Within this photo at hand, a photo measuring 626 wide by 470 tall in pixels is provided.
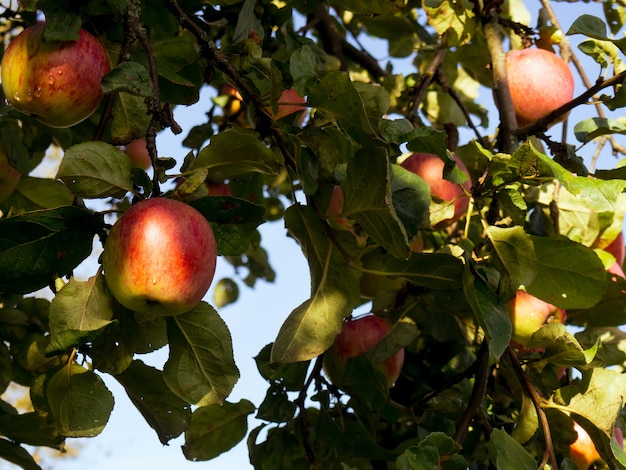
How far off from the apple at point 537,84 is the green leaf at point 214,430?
0.73 meters

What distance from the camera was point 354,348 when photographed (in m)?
1.46

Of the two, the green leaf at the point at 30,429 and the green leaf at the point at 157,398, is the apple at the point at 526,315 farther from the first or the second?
the green leaf at the point at 30,429

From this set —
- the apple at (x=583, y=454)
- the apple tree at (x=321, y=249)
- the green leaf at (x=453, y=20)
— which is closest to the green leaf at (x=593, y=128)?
the apple tree at (x=321, y=249)

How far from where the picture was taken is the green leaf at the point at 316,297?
1070 mm

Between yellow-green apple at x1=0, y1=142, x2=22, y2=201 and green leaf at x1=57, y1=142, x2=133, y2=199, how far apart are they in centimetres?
62

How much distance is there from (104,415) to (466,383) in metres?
0.65

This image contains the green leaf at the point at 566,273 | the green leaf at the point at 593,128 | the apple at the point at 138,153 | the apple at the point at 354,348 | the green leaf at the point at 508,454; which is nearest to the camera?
the green leaf at the point at 508,454

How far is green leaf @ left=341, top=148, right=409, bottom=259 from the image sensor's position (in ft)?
3.28

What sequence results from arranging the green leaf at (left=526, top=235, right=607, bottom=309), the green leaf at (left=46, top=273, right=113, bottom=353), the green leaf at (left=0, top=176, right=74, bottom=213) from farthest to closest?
1. the green leaf at (left=0, top=176, right=74, bottom=213)
2. the green leaf at (left=526, top=235, right=607, bottom=309)
3. the green leaf at (left=46, top=273, right=113, bottom=353)

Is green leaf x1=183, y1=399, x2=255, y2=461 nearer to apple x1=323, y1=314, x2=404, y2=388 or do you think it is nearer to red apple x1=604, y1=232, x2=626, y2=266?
apple x1=323, y1=314, x2=404, y2=388

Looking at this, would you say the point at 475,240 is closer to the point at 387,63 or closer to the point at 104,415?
the point at 387,63

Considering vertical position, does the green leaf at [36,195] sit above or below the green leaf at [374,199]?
below

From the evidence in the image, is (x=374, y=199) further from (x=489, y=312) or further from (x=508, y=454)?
(x=508, y=454)

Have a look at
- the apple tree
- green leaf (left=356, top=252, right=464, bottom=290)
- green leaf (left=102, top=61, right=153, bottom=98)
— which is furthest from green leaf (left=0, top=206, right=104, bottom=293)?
green leaf (left=356, top=252, right=464, bottom=290)
